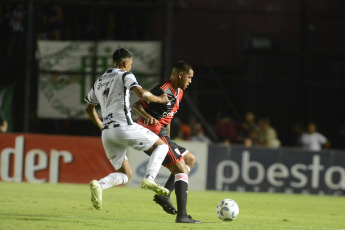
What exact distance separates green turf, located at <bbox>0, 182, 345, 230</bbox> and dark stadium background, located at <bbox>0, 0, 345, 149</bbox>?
13.3 ft

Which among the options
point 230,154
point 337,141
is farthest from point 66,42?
point 337,141

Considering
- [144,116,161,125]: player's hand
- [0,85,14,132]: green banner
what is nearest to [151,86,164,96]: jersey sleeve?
[144,116,161,125]: player's hand

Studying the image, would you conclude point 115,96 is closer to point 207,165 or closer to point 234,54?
point 207,165

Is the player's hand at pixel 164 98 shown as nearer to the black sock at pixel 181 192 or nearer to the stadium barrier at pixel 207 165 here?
the black sock at pixel 181 192

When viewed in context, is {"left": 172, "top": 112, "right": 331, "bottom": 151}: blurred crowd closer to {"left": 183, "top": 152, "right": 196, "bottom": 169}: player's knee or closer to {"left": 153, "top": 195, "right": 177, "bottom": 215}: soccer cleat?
{"left": 183, "top": 152, "right": 196, "bottom": 169}: player's knee

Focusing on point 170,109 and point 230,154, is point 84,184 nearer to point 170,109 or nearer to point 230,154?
point 230,154

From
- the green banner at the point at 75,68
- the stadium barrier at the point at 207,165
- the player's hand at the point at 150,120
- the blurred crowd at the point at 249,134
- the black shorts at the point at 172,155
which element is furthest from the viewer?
the green banner at the point at 75,68

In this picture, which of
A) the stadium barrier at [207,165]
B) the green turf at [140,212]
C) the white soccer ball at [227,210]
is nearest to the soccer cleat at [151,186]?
the green turf at [140,212]

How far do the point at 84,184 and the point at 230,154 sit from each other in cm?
380

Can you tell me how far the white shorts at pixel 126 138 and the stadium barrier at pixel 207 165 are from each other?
904cm

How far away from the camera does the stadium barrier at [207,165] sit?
17641 mm

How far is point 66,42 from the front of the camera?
19484 millimetres

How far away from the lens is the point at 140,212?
35.0 ft

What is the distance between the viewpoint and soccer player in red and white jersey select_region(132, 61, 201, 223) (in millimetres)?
8883
